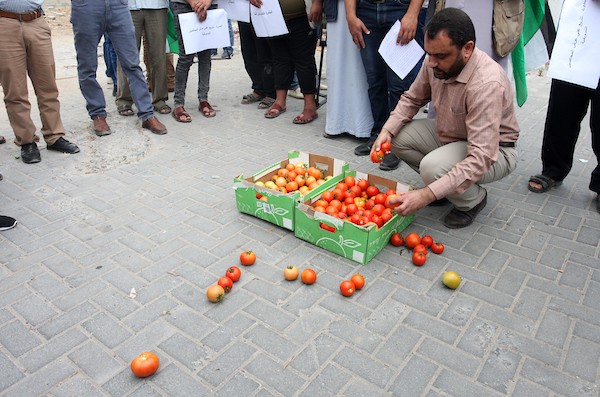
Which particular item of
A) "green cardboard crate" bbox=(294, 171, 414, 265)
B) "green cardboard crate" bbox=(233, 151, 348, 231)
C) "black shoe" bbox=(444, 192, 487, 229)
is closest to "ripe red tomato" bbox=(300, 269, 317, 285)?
"green cardboard crate" bbox=(294, 171, 414, 265)

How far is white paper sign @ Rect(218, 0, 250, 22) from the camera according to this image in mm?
5828

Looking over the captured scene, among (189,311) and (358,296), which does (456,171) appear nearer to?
(358,296)

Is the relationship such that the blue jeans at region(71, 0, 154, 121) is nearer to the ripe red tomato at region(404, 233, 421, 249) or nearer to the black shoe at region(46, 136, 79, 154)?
the black shoe at region(46, 136, 79, 154)

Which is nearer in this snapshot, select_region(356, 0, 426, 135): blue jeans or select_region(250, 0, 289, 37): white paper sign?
select_region(356, 0, 426, 135): blue jeans

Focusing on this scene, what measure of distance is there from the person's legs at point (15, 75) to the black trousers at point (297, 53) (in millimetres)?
2783

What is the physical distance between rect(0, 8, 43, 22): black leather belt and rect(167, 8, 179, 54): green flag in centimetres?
191

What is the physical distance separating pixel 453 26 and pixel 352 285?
1744 millimetres

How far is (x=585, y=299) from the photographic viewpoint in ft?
9.77

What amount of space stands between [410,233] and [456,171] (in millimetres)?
670

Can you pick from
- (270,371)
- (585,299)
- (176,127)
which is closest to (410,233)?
(585,299)

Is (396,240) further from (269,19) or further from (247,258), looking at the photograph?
(269,19)

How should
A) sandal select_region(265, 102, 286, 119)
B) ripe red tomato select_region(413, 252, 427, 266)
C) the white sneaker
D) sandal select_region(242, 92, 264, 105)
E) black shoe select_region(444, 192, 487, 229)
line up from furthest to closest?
the white sneaker → sandal select_region(242, 92, 264, 105) → sandal select_region(265, 102, 286, 119) → black shoe select_region(444, 192, 487, 229) → ripe red tomato select_region(413, 252, 427, 266)

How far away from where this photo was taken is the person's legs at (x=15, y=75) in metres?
4.39

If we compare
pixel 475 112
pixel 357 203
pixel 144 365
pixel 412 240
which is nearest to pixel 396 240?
pixel 412 240
